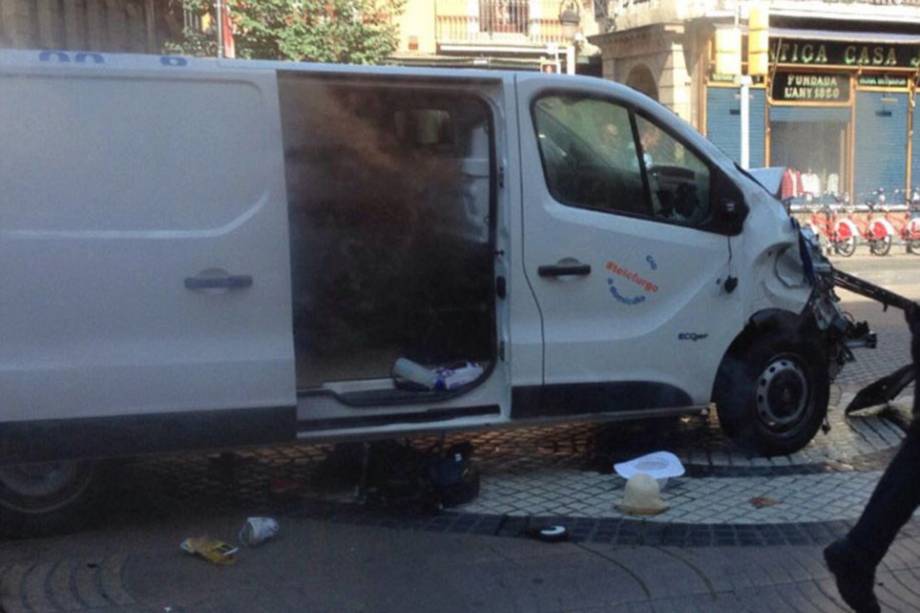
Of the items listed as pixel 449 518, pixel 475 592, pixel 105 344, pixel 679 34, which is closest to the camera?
pixel 475 592

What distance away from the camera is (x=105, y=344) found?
4.89 meters

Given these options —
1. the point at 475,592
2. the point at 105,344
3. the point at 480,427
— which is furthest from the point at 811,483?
the point at 105,344

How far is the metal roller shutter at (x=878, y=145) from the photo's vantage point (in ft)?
84.7

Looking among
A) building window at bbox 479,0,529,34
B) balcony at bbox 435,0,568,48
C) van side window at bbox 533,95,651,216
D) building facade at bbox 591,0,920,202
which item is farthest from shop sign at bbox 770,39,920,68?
van side window at bbox 533,95,651,216

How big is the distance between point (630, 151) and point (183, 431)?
111 inches

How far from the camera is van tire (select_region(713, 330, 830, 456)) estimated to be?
6164 millimetres

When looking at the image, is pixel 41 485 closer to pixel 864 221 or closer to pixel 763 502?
pixel 763 502

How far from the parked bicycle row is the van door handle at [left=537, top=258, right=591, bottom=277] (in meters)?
16.2

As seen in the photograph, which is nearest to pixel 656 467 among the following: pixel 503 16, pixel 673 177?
pixel 673 177

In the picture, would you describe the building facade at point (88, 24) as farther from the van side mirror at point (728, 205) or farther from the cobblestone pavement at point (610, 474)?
the van side mirror at point (728, 205)

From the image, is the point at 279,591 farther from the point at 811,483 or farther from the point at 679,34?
the point at 679,34

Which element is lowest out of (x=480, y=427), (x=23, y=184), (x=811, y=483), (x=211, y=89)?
(x=811, y=483)

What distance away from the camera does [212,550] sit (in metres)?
4.83

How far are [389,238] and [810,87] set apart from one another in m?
21.4
